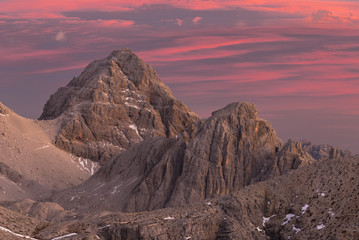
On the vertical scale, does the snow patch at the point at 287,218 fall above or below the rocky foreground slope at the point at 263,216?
below

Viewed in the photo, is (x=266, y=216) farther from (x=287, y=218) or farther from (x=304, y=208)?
(x=304, y=208)

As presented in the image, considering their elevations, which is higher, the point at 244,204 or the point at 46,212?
the point at 244,204

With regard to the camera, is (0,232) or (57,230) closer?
(0,232)

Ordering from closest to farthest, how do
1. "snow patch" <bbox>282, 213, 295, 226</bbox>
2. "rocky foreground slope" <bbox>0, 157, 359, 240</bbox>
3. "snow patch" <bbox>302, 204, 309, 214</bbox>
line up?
"rocky foreground slope" <bbox>0, 157, 359, 240</bbox>
"snow patch" <bbox>282, 213, 295, 226</bbox>
"snow patch" <bbox>302, 204, 309, 214</bbox>

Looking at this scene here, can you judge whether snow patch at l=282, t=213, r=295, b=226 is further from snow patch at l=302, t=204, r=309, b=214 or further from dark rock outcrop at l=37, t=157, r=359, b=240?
snow patch at l=302, t=204, r=309, b=214

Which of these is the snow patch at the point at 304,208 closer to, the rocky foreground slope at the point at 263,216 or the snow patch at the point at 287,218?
the rocky foreground slope at the point at 263,216

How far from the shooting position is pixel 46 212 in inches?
7175

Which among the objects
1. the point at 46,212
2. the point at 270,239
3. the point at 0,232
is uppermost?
the point at 0,232

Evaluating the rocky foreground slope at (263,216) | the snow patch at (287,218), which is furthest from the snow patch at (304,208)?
the snow patch at (287,218)

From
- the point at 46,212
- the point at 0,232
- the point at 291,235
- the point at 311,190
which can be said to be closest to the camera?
the point at 0,232

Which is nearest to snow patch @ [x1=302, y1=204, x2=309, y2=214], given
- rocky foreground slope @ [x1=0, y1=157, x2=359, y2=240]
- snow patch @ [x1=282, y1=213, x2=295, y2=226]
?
rocky foreground slope @ [x1=0, y1=157, x2=359, y2=240]

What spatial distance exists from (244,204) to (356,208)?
1446 centimetres

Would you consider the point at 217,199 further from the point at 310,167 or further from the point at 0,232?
the point at 0,232

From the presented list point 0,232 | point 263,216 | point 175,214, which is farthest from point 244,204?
point 0,232
